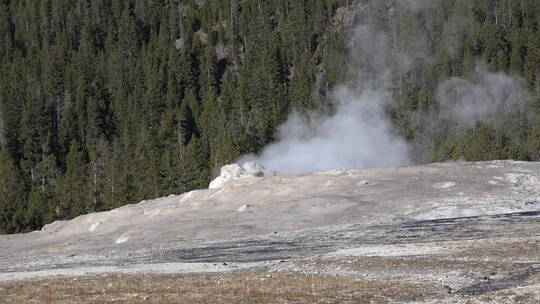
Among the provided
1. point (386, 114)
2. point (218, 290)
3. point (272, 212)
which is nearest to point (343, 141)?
point (386, 114)

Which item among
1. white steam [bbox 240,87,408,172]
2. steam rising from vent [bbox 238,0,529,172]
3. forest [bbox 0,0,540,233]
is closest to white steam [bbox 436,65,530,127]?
steam rising from vent [bbox 238,0,529,172]

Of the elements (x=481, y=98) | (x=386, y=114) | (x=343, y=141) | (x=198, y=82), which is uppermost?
(x=198, y=82)

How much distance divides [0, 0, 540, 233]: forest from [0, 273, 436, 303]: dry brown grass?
7155 centimetres

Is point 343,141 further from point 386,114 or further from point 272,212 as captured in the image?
point 272,212

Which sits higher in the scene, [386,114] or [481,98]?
[481,98]

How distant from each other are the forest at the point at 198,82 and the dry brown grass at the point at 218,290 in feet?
235

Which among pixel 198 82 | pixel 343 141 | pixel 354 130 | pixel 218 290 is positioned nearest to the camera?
pixel 218 290

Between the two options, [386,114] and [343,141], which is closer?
[343,141]

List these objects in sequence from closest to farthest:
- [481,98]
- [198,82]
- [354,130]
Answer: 1. [354,130]
2. [481,98]
3. [198,82]

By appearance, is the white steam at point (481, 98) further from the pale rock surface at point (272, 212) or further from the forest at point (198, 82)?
the pale rock surface at point (272, 212)

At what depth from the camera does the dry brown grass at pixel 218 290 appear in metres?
27.1

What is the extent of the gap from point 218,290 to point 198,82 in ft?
474

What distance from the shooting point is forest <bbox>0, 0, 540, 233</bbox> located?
115169mm

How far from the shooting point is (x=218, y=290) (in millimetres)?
29609
